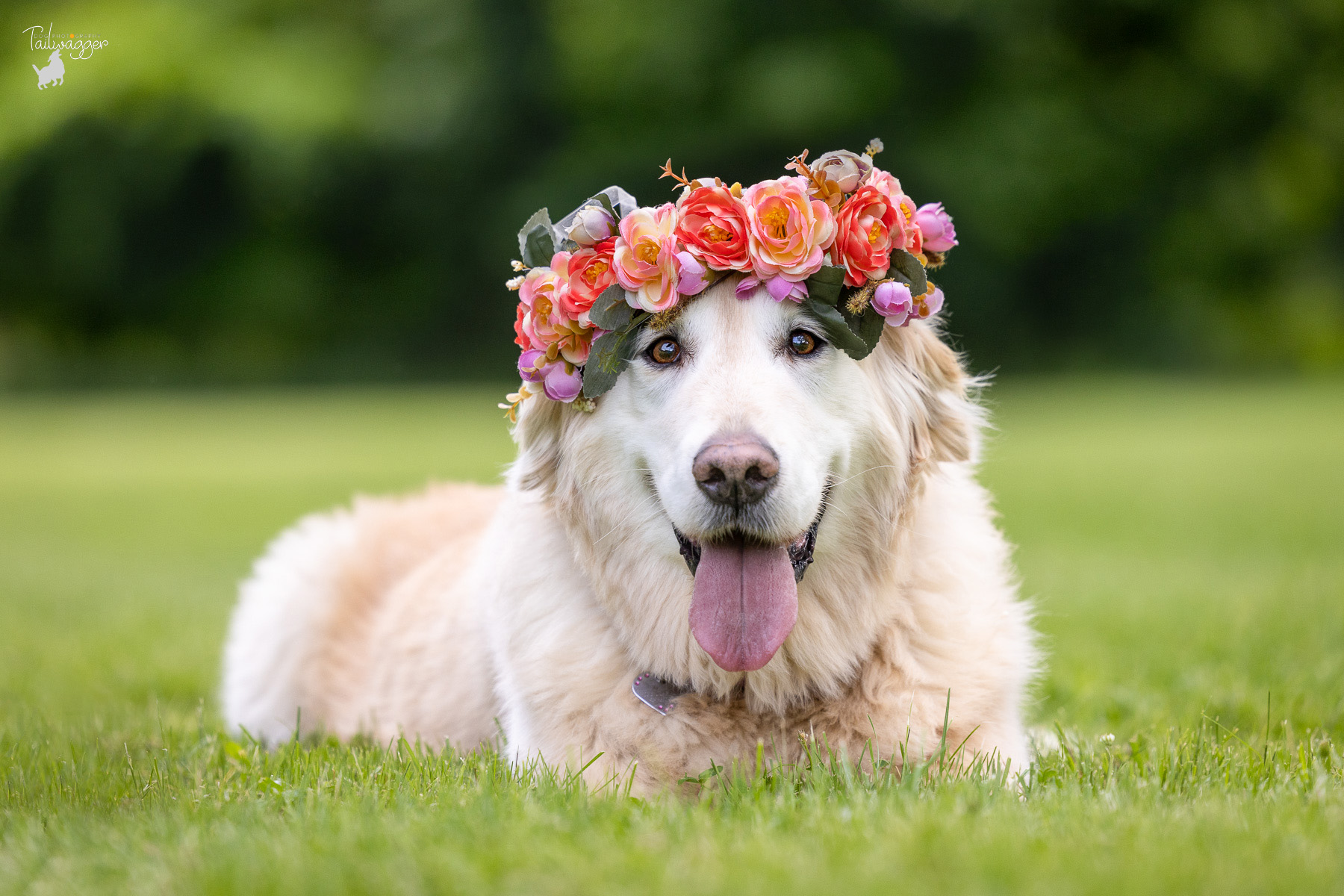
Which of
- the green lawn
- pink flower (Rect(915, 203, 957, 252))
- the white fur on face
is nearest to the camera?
the green lawn

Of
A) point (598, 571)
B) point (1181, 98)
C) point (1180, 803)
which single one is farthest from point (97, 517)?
point (1181, 98)

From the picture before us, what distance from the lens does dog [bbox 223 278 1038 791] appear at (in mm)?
3266

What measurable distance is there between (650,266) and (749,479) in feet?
2.19

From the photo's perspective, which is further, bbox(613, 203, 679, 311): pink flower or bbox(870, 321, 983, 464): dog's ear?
bbox(870, 321, 983, 464): dog's ear

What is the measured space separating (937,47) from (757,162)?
17.4ft

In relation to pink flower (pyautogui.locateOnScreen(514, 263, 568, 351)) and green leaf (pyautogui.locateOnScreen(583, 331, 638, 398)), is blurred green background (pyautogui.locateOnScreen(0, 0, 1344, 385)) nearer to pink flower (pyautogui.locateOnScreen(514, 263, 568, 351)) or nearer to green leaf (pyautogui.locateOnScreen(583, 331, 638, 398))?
pink flower (pyautogui.locateOnScreen(514, 263, 568, 351))

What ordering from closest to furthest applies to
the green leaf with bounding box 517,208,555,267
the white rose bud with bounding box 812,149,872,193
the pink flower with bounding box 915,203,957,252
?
the white rose bud with bounding box 812,149,872,193 → the pink flower with bounding box 915,203,957,252 → the green leaf with bounding box 517,208,555,267

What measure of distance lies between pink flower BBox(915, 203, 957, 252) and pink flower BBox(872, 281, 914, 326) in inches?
8.8

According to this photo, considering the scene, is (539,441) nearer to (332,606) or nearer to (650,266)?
(650,266)

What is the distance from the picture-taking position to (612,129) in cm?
3253

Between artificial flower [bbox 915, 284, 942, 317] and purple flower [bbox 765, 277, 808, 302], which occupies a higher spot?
purple flower [bbox 765, 277, 808, 302]

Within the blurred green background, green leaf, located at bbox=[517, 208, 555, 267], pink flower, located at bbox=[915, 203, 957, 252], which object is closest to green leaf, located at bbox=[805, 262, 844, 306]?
pink flower, located at bbox=[915, 203, 957, 252]

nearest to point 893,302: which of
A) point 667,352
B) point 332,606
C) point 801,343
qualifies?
point 801,343

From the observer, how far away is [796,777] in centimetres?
327
